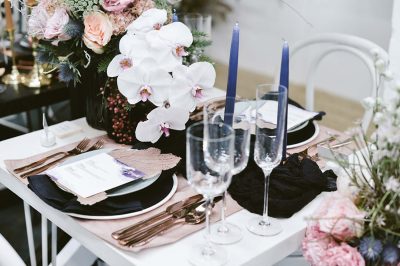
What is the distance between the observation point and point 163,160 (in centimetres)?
131

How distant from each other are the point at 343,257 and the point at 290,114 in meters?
0.72

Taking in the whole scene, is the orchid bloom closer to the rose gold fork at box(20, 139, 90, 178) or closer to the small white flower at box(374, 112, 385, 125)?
the rose gold fork at box(20, 139, 90, 178)

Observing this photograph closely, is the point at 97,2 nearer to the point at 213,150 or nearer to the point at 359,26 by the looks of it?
the point at 213,150

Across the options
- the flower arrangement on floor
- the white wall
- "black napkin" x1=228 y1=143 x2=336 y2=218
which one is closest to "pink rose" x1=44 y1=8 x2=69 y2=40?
"black napkin" x1=228 y1=143 x2=336 y2=218

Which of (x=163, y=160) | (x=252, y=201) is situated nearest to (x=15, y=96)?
(x=163, y=160)

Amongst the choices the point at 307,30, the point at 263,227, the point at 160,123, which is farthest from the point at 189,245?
the point at 307,30

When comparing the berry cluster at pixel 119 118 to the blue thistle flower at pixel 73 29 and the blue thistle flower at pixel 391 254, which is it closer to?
the blue thistle flower at pixel 73 29

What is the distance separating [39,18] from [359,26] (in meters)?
2.90

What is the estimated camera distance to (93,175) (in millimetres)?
1238

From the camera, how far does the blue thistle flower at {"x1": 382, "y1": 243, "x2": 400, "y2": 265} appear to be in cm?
94

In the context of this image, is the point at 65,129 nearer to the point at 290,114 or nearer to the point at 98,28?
the point at 98,28

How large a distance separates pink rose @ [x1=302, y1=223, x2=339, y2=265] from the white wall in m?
2.67

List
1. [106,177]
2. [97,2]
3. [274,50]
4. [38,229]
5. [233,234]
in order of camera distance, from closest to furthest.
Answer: [233,234] → [106,177] → [97,2] → [38,229] → [274,50]

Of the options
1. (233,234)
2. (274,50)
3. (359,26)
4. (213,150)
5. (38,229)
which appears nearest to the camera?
(213,150)
